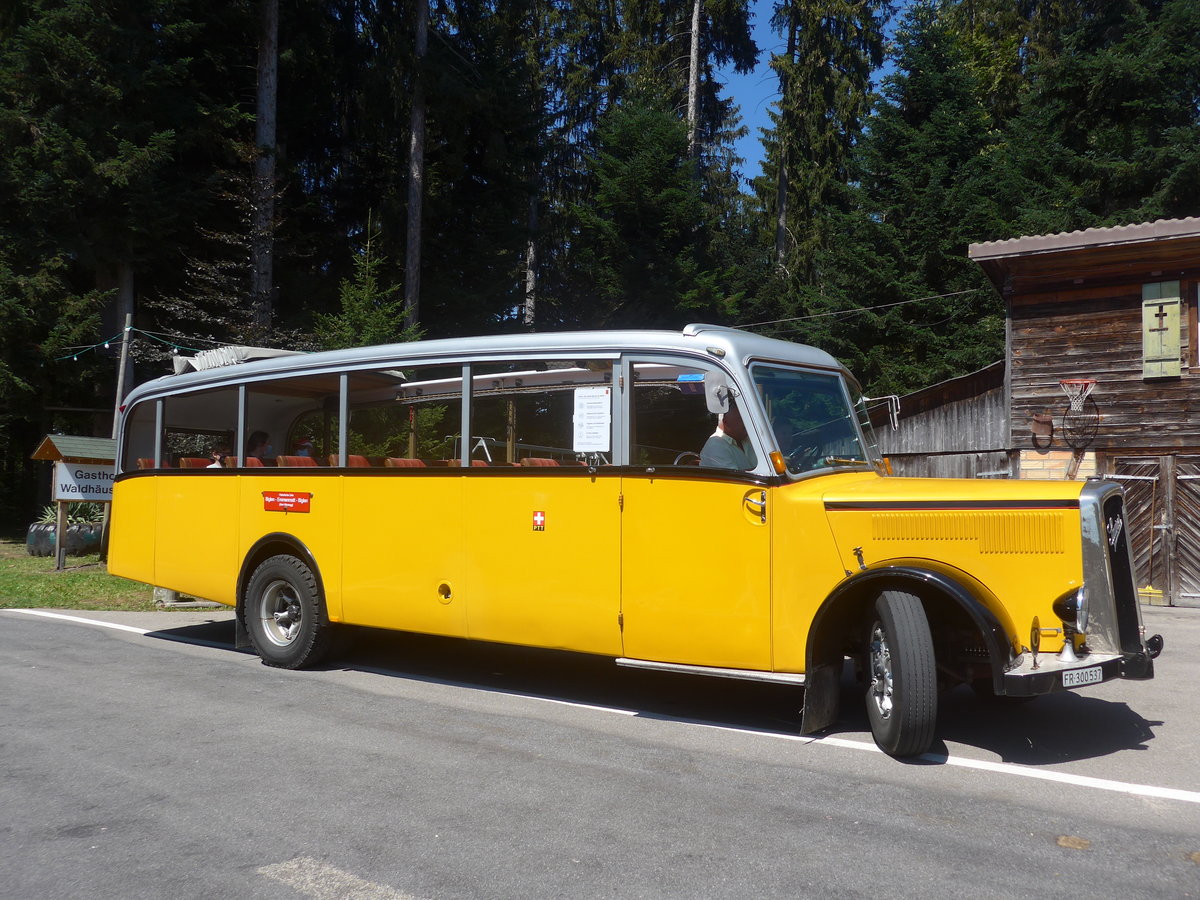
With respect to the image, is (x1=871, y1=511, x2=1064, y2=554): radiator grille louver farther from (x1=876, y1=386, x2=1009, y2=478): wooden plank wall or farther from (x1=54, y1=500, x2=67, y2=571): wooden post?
(x1=54, y1=500, x2=67, y2=571): wooden post

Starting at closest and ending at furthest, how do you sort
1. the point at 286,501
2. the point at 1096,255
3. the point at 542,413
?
the point at 542,413 → the point at 286,501 → the point at 1096,255

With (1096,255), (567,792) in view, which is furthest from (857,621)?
(1096,255)

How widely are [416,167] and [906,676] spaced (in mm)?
26951

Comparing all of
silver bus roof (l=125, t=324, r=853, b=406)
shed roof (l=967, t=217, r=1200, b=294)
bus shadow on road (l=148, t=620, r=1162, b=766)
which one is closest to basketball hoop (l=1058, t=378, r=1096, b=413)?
shed roof (l=967, t=217, r=1200, b=294)

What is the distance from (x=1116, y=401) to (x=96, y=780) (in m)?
15.9

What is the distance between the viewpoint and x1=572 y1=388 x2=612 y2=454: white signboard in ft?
22.2

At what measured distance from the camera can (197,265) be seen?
83.6 feet

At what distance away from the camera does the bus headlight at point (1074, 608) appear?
5309 mm

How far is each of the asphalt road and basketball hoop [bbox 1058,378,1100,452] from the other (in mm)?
9295

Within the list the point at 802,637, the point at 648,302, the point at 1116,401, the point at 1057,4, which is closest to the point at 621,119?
the point at 648,302

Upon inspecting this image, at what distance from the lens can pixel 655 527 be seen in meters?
6.52

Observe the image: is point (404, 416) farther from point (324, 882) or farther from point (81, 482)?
point (81, 482)

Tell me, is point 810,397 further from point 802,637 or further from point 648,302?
point 648,302

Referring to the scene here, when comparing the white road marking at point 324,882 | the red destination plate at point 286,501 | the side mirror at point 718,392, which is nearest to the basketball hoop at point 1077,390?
the side mirror at point 718,392
